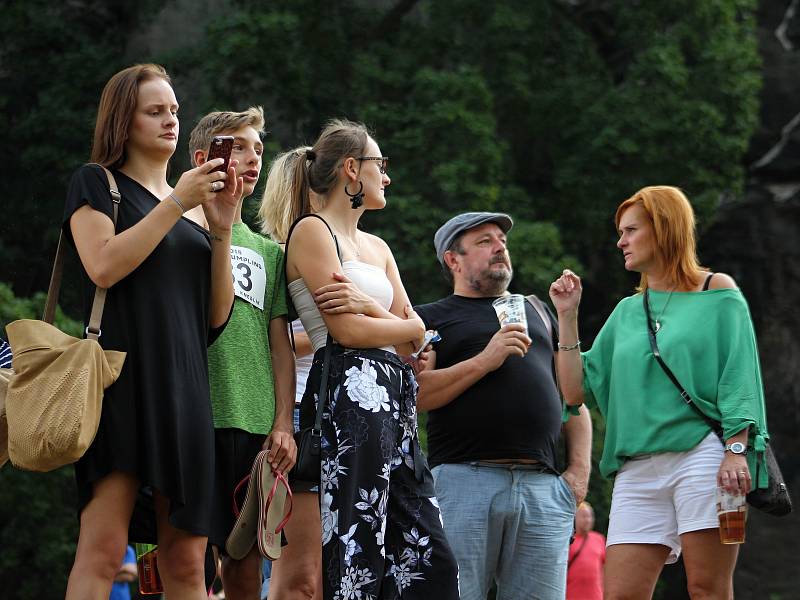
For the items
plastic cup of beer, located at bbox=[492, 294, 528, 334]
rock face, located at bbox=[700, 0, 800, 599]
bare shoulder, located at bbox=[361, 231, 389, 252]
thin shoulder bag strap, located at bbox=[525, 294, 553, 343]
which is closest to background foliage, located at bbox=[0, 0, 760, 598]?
rock face, located at bbox=[700, 0, 800, 599]

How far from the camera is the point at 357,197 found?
14.7 ft

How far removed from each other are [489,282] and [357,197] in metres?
1.25

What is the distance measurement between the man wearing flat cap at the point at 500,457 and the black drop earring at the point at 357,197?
1.03 m

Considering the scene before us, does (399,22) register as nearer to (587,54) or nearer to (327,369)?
(587,54)

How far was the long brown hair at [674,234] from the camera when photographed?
489 cm

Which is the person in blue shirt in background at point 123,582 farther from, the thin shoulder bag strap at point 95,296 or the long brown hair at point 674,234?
the thin shoulder bag strap at point 95,296

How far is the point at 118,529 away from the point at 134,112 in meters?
1.29

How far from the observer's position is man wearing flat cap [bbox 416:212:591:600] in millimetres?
5074

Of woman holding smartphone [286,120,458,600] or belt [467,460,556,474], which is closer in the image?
woman holding smartphone [286,120,458,600]

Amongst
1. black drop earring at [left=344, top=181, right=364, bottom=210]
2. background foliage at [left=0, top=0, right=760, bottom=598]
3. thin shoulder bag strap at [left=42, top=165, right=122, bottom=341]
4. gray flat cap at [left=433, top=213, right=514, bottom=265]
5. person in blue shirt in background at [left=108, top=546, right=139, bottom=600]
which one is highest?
background foliage at [left=0, top=0, right=760, bottom=598]

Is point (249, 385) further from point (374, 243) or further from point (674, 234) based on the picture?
point (674, 234)

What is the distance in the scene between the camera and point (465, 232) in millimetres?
5668

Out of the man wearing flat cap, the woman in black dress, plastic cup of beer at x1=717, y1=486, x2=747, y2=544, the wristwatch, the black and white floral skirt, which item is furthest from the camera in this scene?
the man wearing flat cap

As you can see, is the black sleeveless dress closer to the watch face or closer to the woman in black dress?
the woman in black dress
